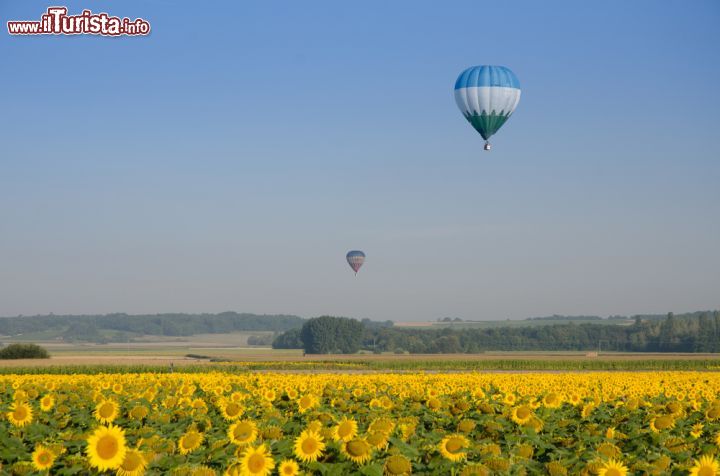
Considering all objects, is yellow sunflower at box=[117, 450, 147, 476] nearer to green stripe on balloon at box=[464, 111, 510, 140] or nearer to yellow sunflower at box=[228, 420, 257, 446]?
yellow sunflower at box=[228, 420, 257, 446]

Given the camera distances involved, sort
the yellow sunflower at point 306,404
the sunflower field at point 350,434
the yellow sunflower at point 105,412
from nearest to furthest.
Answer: the sunflower field at point 350,434 < the yellow sunflower at point 105,412 < the yellow sunflower at point 306,404

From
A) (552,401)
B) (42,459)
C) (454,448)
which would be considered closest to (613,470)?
(454,448)

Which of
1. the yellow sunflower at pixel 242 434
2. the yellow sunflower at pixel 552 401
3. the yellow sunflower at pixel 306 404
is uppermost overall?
the yellow sunflower at pixel 242 434

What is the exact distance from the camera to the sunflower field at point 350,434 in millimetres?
7258

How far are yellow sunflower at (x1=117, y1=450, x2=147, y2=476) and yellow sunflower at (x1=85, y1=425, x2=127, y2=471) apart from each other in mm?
40

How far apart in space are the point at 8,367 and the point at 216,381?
181ft

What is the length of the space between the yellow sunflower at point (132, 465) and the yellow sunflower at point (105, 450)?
0.04 meters

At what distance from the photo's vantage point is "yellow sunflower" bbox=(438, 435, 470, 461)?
766 cm

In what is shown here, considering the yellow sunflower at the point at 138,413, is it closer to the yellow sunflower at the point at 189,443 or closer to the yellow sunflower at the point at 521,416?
the yellow sunflower at the point at 189,443

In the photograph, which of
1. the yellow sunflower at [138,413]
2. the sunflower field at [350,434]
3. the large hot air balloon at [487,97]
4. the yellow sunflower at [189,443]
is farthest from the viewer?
the large hot air balloon at [487,97]

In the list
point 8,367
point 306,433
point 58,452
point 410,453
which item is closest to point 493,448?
point 410,453

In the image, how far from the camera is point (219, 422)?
1110 centimetres

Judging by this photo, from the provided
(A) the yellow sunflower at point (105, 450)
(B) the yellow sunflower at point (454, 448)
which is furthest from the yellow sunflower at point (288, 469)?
(B) the yellow sunflower at point (454, 448)

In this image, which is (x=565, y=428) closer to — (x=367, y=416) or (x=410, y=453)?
(x=367, y=416)
